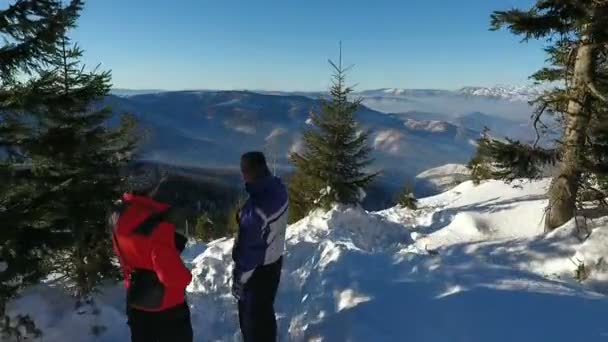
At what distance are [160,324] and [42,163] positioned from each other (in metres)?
6.11

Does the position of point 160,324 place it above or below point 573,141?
below

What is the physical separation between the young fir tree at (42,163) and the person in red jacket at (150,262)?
3013 mm

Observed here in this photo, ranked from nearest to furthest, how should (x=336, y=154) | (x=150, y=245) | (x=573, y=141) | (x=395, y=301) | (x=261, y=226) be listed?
1. (x=150, y=245)
2. (x=261, y=226)
3. (x=395, y=301)
4. (x=573, y=141)
5. (x=336, y=154)

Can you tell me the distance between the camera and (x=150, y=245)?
397cm

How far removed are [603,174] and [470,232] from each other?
423 centimetres

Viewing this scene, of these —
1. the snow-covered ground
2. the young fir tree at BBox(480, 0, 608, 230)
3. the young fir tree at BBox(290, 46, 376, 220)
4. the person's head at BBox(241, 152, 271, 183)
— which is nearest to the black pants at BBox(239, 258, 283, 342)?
the person's head at BBox(241, 152, 271, 183)

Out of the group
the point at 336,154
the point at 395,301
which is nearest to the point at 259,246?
the point at 395,301

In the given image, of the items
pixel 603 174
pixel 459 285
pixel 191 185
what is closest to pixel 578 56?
pixel 603 174

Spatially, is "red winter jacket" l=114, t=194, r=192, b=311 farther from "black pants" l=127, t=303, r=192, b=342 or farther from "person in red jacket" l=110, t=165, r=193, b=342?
"black pants" l=127, t=303, r=192, b=342

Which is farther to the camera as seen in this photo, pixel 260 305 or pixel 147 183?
pixel 260 305

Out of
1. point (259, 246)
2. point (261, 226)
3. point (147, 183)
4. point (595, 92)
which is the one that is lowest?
point (259, 246)

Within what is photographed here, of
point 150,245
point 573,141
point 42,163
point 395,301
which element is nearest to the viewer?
point 150,245

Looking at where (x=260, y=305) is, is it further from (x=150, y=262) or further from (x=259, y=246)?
(x=150, y=262)

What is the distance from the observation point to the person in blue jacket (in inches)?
184
